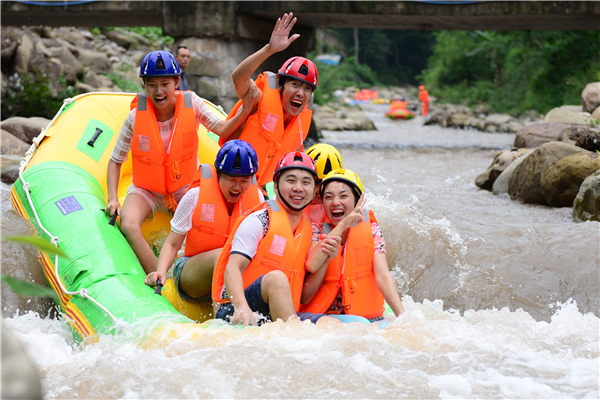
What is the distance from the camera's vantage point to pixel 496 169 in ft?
28.1

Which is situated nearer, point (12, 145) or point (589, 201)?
point (589, 201)

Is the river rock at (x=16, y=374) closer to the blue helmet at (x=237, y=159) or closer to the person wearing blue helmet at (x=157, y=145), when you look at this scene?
the blue helmet at (x=237, y=159)

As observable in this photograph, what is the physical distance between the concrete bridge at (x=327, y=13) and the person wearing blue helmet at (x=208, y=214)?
7.18 meters

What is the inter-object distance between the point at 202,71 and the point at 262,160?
6618mm

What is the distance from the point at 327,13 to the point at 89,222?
733 centimetres

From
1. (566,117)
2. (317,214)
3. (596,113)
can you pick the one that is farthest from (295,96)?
(566,117)

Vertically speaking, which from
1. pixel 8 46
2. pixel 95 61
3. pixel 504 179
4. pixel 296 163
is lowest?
pixel 504 179

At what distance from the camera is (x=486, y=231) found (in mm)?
5438

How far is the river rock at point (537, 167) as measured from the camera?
23.7 feet

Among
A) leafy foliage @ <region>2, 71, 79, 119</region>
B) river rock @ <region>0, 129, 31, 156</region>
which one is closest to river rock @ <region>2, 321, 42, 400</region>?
river rock @ <region>0, 129, 31, 156</region>

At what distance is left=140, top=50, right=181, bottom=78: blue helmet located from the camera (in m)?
3.79

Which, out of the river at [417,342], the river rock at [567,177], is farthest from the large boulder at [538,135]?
the river at [417,342]

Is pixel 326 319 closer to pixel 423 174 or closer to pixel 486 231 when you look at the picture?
pixel 486 231

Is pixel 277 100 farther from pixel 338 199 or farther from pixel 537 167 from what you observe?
pixel 537 167
